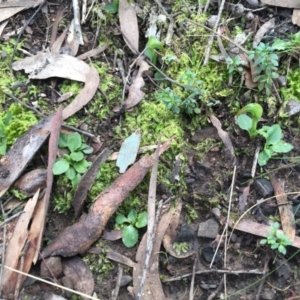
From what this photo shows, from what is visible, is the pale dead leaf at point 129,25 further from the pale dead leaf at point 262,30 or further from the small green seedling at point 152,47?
the pale dead leaf at point 262,30

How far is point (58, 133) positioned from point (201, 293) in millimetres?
915

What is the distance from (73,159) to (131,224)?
38 cm

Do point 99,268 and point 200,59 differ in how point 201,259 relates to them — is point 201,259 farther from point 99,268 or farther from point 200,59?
point 200,59

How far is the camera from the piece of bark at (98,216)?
1.85 meters

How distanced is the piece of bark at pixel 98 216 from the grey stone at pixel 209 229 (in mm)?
330

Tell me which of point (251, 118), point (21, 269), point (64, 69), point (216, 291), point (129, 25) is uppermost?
point (129, 25)

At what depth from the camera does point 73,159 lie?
1983 millimetres

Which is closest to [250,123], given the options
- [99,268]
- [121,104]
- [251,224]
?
[251,224]

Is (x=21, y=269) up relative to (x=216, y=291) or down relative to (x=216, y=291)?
up

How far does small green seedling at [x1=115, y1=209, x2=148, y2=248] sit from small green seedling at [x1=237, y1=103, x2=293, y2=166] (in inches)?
22.8

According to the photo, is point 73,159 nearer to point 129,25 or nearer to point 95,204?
point 95,204

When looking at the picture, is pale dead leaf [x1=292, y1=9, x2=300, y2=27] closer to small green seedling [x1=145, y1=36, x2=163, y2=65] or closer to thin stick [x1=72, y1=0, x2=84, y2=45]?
small green seedling [x1=145, y1=36, x2=163, y2=65]

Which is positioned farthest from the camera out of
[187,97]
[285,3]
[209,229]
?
[285,3]

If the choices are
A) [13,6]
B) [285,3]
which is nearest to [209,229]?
[285,3]
